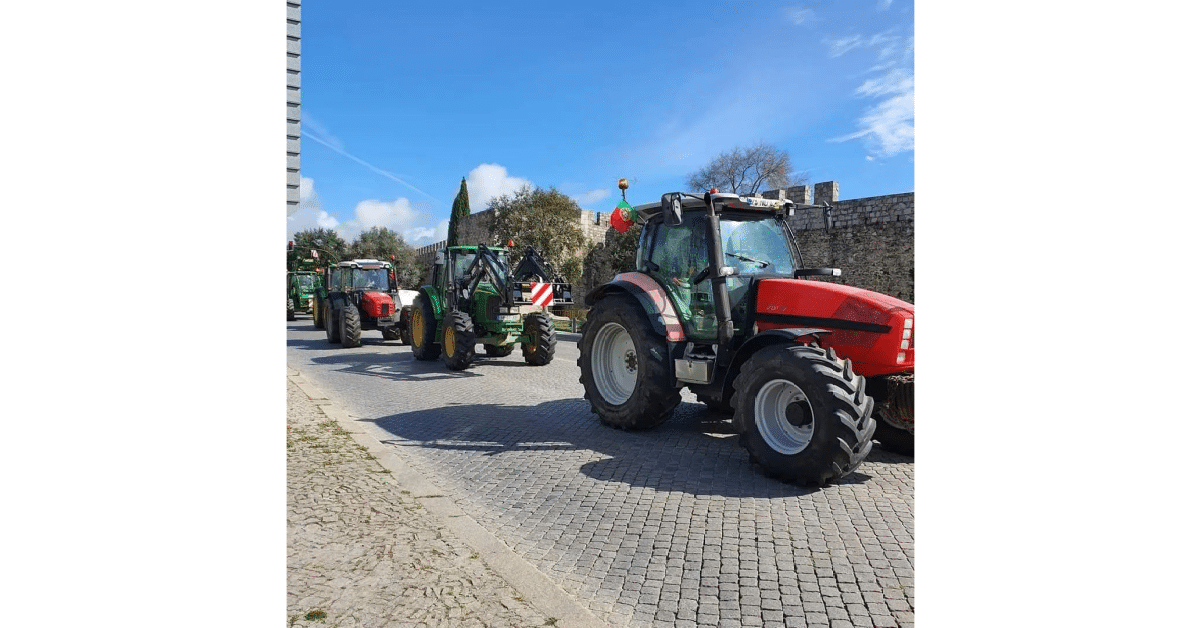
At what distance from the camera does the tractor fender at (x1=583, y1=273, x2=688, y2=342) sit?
556cm

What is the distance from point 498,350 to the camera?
11789mm

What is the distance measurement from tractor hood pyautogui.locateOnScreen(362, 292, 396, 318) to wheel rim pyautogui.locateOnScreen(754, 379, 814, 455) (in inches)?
464

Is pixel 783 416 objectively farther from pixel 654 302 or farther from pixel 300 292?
pixel 300 292

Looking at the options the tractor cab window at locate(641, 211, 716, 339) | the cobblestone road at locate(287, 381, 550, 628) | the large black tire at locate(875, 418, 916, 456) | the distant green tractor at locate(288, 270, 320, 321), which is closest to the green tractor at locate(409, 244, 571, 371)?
the tractor cab window at locate(641, 211, 716, 339)

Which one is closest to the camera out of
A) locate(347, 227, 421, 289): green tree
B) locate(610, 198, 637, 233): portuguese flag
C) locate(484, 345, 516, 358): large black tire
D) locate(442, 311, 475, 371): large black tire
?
locate(610, 198, 637, 233): portuguese flag

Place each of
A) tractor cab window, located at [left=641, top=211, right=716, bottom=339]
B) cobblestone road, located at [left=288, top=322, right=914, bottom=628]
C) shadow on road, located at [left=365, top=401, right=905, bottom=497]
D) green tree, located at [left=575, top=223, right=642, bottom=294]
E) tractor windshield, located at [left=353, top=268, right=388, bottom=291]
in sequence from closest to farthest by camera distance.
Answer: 1. cobblestone road, located at [left=288, top=322, right=914, bottom=628]
2. shadow on road, located at [left=365, top=401, right=905, bottom=497]
3. tractor cab window, located at [left=641, top=211, right=716, bottom=339]
4. tractor windshield, located at [left=353, top=268, right=388, bottom=291]
5. green tree, located at [left=575, top=223, right=642, bottom=294]

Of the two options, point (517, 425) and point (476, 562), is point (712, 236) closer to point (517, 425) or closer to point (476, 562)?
point (517, 425)

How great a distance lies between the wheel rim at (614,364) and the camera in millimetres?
6223

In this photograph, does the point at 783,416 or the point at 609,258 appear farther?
the point at 609,258

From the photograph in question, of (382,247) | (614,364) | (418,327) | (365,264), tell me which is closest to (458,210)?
(382,247)

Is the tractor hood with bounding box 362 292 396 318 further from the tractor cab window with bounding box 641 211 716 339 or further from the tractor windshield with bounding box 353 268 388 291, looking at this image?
the tractor cab window with bounding box 641 211 716 339

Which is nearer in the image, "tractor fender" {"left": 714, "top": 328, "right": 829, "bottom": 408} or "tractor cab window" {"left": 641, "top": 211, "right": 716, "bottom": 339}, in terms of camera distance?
"tractor fender" {"left": 714, "top": 328, "right": 829, "bottom": 408}

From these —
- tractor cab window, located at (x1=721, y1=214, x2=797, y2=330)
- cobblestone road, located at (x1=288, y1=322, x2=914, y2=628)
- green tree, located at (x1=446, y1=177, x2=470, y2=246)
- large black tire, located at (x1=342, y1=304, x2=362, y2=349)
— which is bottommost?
cobblestone road, located at (x1=288, y1=322, x2=914, y2=628)

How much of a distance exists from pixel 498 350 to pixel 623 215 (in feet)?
20.7
